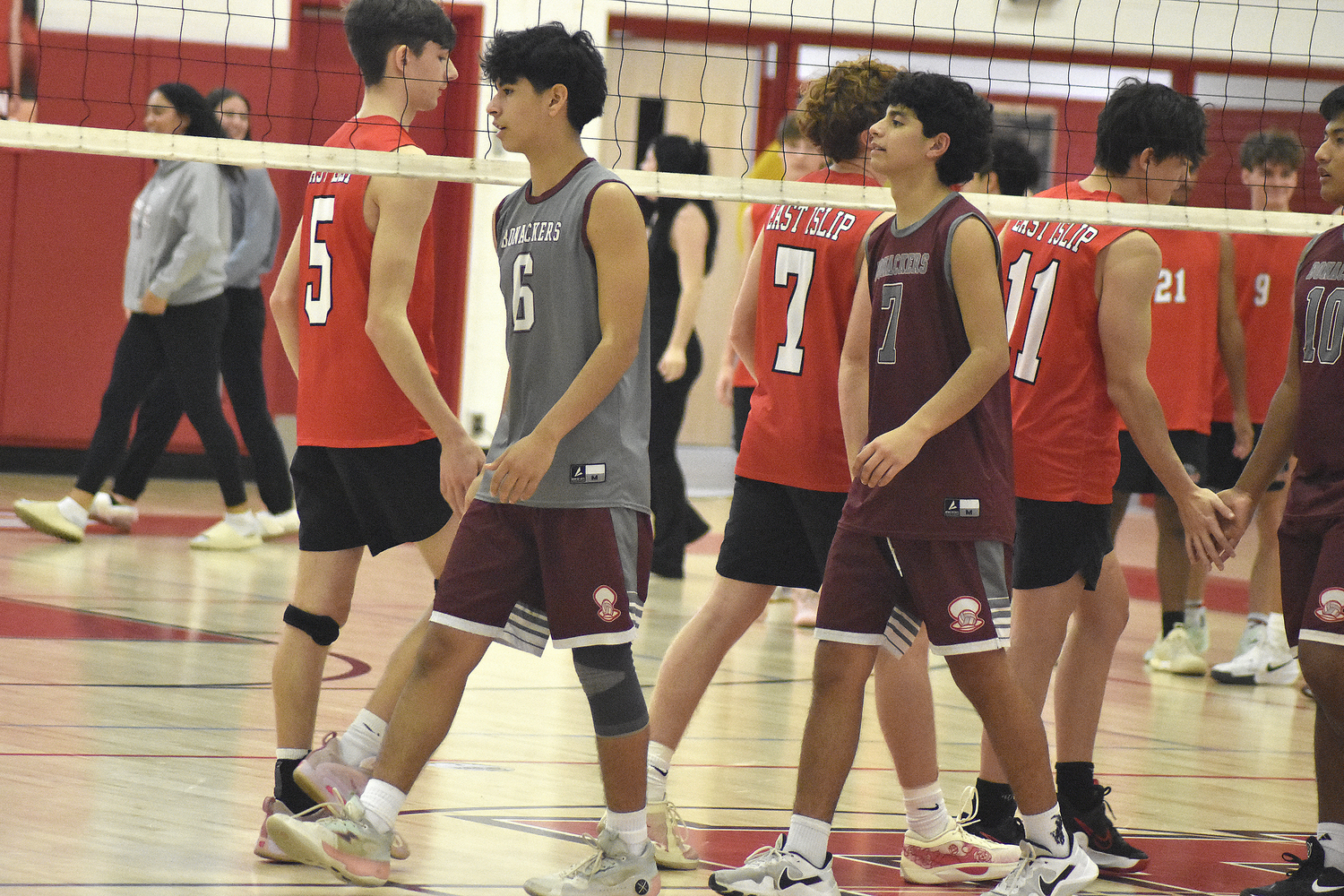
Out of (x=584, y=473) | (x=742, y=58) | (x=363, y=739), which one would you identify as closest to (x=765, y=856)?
(x=584, y=473)

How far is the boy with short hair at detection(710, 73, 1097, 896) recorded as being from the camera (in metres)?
3.24

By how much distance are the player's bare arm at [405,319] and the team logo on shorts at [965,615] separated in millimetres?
962

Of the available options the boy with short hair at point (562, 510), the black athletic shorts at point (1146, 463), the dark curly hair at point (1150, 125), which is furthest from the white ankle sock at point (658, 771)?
the black athletic shorts at point (1146, 463)

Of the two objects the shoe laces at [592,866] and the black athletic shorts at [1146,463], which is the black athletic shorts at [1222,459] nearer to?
the black athletic shorts at [1146,463]

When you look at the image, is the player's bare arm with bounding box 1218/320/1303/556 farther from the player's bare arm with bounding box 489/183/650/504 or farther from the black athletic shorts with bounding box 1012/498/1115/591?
the player's bare arm with bounding box 489/183/650/504

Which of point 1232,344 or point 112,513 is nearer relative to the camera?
point 1232,344

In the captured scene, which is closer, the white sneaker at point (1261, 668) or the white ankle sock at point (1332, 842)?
the white ankle sock at point (1332, 842)

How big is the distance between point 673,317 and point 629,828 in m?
4.92

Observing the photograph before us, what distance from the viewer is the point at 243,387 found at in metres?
8.51

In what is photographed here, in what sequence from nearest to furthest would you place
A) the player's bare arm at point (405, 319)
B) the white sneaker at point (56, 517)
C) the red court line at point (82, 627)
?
the player's bare arm at point (405, 319)
the red court line at point (82, 627)
the white sneaker at point (56, 517)

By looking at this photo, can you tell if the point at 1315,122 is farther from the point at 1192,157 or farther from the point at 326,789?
the point at 326,789

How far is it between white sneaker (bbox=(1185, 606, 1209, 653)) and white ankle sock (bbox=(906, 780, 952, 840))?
3577mm

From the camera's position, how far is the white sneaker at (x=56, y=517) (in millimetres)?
7969

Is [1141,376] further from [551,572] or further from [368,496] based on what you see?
[368,496]
